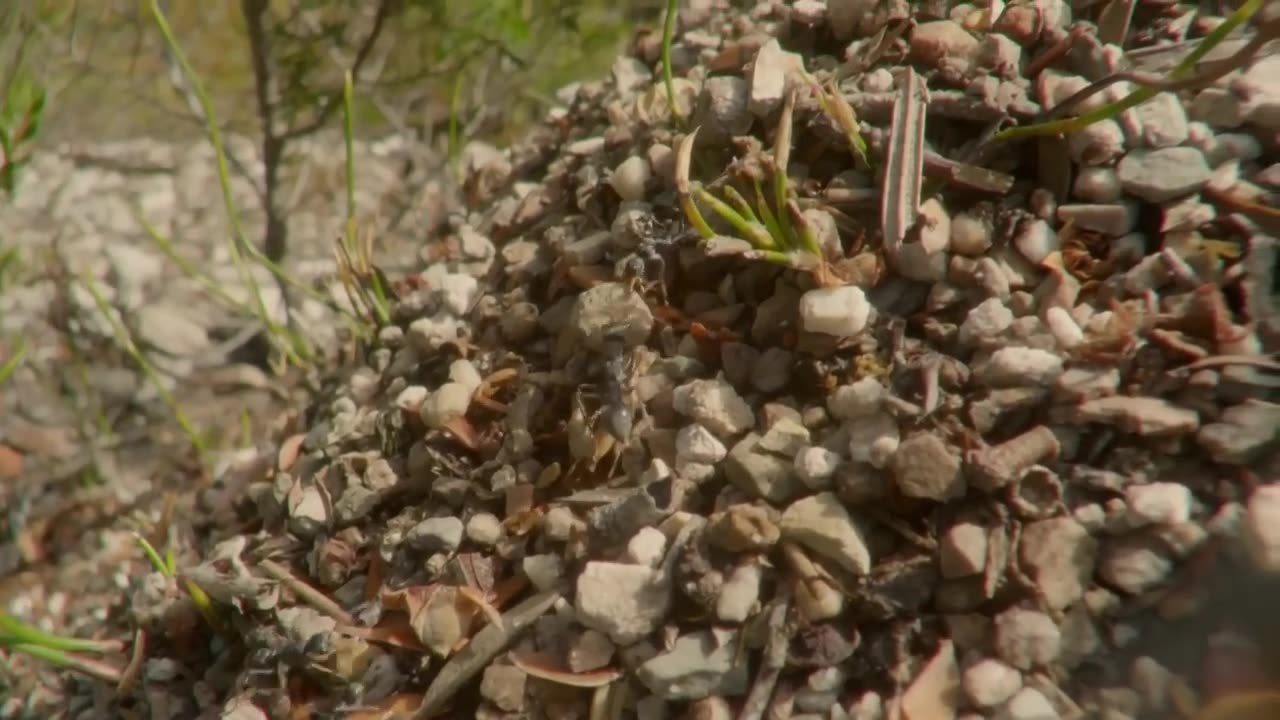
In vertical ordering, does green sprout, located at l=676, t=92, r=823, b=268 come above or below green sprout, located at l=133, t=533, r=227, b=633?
above

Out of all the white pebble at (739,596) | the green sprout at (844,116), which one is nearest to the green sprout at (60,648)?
the white pebble at (739,596)

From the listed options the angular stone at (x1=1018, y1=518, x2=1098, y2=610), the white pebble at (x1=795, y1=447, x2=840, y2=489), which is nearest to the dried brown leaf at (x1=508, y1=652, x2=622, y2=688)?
the white pebble at (x1=795, y1=447, x2=840, y2=489)

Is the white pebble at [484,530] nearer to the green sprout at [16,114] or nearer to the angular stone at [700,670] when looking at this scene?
the angular stone at [700,670]

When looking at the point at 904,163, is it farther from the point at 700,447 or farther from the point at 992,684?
the point at 992,684

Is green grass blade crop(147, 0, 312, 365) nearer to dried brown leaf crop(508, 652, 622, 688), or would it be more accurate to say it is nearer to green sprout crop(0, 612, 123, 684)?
green sprout crop(0, 612, 123, 684)

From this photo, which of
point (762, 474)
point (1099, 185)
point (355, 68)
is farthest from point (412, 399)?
point (355, 68)

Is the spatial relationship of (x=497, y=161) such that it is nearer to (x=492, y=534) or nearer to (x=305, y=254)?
(x=305, y=254)
